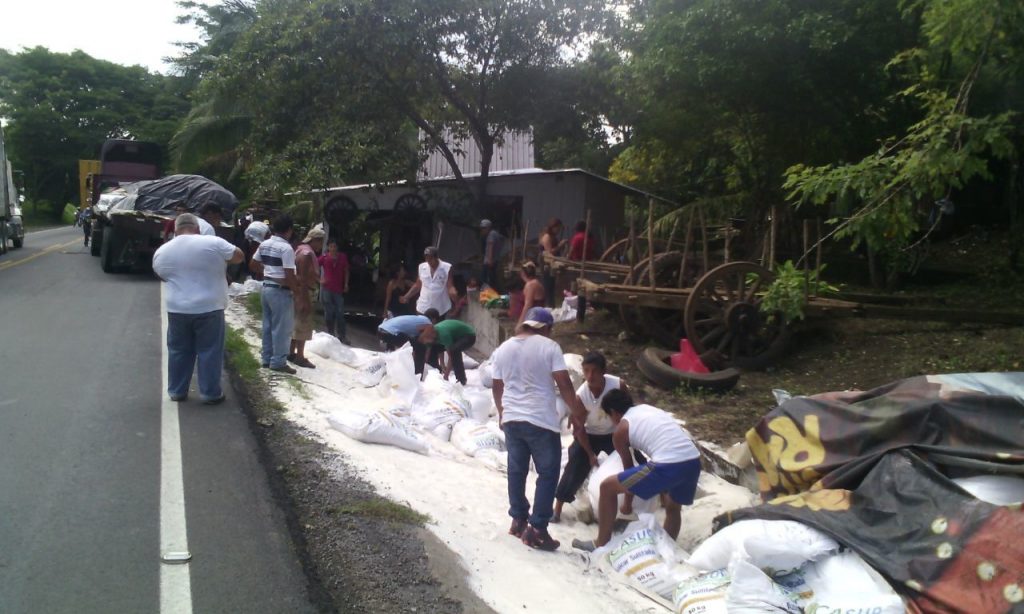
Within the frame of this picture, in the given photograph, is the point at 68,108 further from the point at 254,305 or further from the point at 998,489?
the point at 998,489

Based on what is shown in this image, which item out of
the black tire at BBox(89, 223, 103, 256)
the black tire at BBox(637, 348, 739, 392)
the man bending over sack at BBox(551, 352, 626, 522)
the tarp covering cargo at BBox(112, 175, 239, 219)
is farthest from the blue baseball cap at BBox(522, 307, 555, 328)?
the black tire at BBox(89, 223, 103, 256)

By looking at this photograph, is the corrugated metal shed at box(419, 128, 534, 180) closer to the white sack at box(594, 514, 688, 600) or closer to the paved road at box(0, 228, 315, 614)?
the paved road at box(0, 228, 315, 614)

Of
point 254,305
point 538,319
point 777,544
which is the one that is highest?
point 538,319

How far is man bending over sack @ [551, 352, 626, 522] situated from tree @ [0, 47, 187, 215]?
43.3 meters

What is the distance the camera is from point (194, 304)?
709 centimetres

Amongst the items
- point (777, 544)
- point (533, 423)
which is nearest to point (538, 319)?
point (533, 423)

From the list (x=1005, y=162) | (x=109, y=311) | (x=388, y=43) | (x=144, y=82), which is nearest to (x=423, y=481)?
(x=109, y=311)

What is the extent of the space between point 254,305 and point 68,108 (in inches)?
1580

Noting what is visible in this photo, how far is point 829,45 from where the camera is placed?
440 inches

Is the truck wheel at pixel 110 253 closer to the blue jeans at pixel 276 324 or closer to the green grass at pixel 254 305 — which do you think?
the green grass at pixel 254 305

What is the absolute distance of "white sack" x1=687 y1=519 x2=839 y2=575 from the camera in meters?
4.63

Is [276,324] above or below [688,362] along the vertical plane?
above

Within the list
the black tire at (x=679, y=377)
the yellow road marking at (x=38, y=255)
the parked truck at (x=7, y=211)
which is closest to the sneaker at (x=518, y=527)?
the black tire at (x=679, y=377)

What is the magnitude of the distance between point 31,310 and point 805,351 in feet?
33.6
